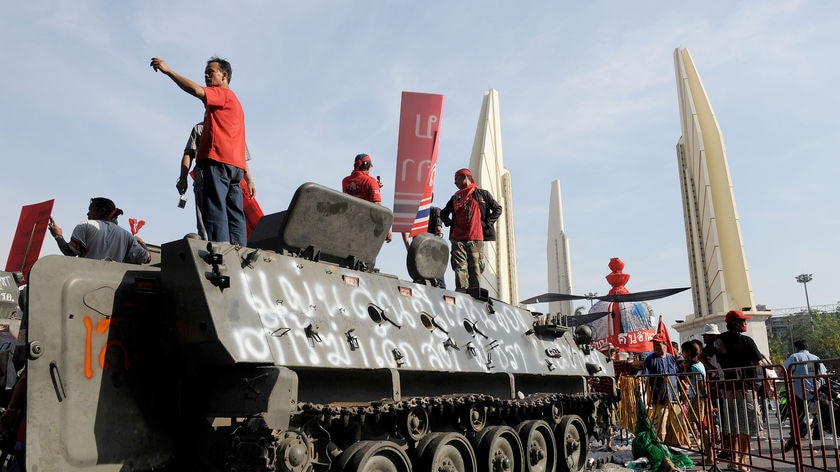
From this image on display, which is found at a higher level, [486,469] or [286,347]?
[286,347]

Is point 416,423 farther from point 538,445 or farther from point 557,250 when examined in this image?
point 557,250

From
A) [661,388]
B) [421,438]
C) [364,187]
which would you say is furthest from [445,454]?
[661,388]

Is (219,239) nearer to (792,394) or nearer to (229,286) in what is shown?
(229,286)

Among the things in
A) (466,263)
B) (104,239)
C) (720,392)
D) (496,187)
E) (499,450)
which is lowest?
(499,450)

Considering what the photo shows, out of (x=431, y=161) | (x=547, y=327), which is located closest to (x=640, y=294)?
(x=431, y=161)

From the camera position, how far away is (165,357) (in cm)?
527

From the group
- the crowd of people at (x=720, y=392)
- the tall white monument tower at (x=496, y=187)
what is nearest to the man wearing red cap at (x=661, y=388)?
the crowd of people at (x=720, y=392)

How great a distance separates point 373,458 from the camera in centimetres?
595

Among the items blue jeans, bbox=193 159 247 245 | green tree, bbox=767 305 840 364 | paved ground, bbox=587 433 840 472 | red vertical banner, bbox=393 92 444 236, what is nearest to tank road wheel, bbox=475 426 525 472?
paved ground, bbox=587 433 840 472

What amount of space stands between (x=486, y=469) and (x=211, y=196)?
378 centimetres

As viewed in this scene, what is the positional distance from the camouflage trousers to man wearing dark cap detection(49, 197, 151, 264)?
4359mm

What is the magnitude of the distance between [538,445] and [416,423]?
273cm

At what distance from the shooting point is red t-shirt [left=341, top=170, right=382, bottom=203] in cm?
831

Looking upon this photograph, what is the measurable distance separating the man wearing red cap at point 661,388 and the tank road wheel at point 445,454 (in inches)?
152
